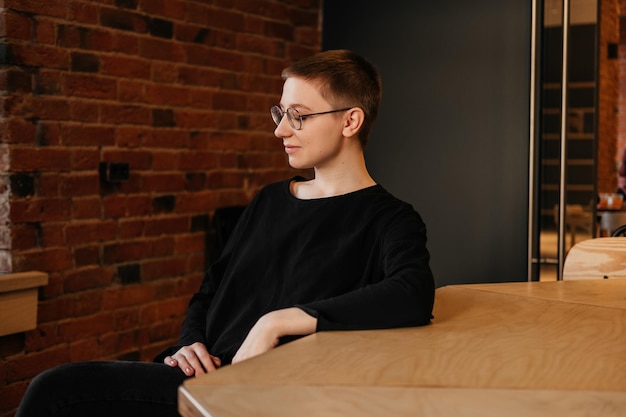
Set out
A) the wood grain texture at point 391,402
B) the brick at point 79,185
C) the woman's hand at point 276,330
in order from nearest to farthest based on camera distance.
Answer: the wood grain texture at point 391,402, the woman's hand at point 276,330, the brick at point 79,185

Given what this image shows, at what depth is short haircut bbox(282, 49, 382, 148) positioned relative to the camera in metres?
1.61

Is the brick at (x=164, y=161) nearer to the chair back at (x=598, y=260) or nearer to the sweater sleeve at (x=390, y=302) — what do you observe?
the chair back at (x=598, y=260)

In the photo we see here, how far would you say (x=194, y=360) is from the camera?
4.95 ft

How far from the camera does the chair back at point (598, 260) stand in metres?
1.93

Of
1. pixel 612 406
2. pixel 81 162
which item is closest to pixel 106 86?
pixel 81 162

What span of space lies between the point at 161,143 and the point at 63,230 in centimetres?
61

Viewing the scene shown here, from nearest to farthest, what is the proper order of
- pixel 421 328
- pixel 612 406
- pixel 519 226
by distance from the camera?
pixel 612 406, pixel 421 328, pixel 519 226

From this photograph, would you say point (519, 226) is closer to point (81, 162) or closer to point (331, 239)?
point (81, 162)

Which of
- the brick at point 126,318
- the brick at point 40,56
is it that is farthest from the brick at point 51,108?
the brick at point 126,318

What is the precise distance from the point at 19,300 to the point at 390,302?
5.72ft

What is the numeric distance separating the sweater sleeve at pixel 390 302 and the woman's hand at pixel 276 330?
0.02m

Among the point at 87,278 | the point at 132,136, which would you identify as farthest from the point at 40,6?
the point at 87,278

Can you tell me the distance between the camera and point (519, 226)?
3676 millimetres

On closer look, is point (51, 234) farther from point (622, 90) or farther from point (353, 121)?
point (622, 90)
